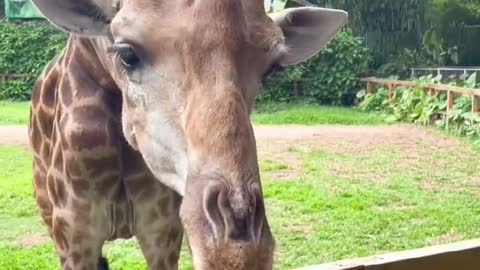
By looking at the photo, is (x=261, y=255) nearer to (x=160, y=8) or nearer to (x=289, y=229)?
(x=160, y=8)

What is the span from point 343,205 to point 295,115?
3806 mm

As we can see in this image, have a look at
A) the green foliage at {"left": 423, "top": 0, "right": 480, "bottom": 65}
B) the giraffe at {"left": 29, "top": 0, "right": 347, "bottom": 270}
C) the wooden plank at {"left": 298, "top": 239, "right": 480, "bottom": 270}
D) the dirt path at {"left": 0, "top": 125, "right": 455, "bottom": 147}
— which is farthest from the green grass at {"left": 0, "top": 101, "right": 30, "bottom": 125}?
the wooden plank at {"left": 298, "top": 239, "right": 480, "bottom": 270}

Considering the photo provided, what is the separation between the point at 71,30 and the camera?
3.02 feet

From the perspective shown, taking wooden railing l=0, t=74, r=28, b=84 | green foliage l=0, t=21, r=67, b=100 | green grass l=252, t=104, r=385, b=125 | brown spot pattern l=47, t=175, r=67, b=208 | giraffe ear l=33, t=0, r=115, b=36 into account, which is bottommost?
green grass l=252, t=104, r=385, b=125

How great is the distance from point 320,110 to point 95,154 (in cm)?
701

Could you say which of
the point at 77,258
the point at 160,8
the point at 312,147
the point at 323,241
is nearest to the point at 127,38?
the point at 160,8

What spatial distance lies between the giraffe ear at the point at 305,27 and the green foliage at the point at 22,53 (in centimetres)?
562

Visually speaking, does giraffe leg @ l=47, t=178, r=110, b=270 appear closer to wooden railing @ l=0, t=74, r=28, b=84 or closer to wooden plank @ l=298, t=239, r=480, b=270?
wooden plank @ l=298, t=239, r=480, b=270

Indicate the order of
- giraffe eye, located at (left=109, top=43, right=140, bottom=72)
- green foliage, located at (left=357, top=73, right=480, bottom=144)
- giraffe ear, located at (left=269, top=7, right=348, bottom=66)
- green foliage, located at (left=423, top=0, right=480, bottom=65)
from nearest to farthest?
giraffe eye, located at (left=109, top=43, right=140, bottom=72) → giraffe ear, located at (left=269, top=7, right=348, bottom=66) → green foliage, located at (left=357, top=73, right=480, bottom=144) → green foliage, located at (left=423, top=0, right=480, bottom=65)

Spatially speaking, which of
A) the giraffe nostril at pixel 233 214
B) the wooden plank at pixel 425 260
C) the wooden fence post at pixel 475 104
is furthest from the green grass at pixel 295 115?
the giraffe nostril at pixel 233 214

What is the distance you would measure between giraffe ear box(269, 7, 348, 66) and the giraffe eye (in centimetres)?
23

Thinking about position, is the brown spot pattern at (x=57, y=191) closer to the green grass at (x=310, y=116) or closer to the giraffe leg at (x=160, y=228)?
the giraffe leg at (x=160, y=228)

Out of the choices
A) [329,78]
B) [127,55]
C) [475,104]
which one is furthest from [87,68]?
[329,78]

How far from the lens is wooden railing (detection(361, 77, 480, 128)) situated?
234 inches
